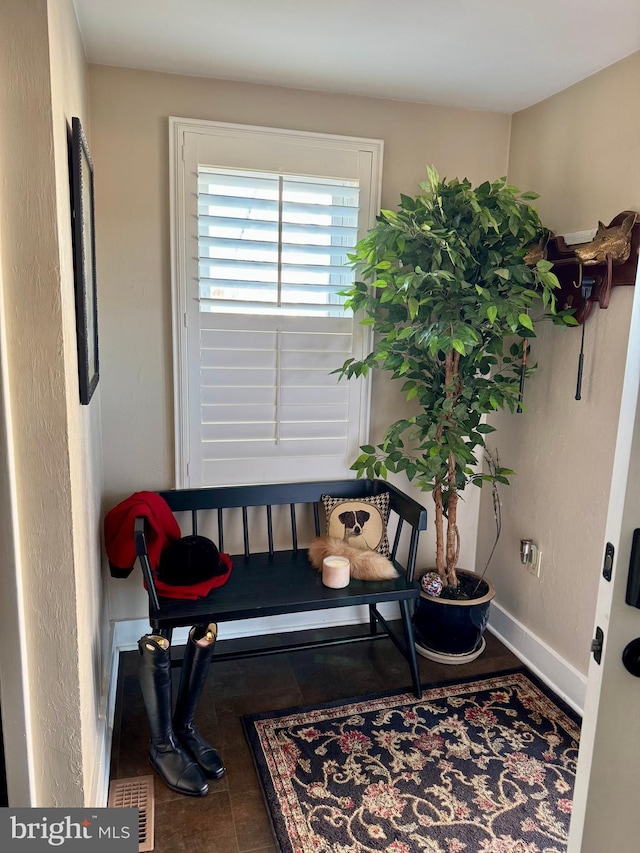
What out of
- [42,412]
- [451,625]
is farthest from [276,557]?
[42,412]

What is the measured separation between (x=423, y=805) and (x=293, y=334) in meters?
1.79

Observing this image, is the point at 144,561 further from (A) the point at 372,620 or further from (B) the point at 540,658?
(B) the point at 540,658

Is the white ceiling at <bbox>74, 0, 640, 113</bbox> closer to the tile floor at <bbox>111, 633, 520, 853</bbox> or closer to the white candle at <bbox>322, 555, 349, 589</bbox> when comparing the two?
the white candle at <bbox>322, 555, 349, 589</bbox>

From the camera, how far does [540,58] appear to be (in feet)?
6.82

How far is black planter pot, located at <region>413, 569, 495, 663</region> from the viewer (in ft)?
8.22

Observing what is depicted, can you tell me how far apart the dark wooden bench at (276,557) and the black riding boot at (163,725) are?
18 cm

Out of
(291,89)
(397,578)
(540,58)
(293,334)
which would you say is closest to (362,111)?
(291,89)

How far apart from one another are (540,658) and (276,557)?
1.21 m

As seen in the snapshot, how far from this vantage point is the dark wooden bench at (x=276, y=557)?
6.95 feet

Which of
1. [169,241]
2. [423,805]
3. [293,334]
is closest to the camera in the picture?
[423,805]

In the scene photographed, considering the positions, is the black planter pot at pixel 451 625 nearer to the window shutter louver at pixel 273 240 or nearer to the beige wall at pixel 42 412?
the window shutter louver at pixel 273 240

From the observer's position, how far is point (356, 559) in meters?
2.40

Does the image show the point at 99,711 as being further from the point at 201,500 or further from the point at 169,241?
the point at 169,241

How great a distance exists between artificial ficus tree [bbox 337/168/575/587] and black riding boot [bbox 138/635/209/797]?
3.52 ft
